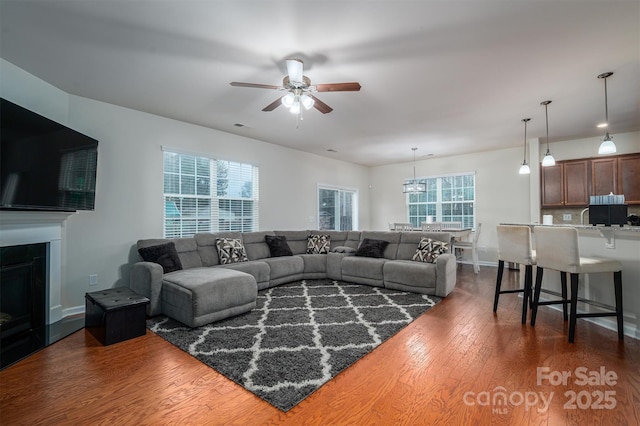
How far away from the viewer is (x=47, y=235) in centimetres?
303

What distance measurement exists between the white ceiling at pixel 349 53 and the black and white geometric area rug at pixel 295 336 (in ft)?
8.82

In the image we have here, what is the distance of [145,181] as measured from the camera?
4129 millimetres

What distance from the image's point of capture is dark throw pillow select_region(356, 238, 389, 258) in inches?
195

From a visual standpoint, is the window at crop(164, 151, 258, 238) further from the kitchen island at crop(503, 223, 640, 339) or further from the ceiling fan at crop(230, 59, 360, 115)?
the kitchen island at crop(503, 223, 640, 339)

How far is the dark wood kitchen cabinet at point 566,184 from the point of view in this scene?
5.34 meters

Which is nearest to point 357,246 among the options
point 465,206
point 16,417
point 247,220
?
point 247,220

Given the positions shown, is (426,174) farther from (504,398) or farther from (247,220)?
(504,398)

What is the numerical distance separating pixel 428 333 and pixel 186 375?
2230 millimetres

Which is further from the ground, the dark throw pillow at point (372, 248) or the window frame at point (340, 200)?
the window frame at point (340, 200)

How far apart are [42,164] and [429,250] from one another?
192 inches

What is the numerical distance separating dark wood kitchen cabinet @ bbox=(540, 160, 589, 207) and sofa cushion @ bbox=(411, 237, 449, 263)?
2.98 metres

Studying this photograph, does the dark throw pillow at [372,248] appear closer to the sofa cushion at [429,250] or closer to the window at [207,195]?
the sofa cushion at [429,250]

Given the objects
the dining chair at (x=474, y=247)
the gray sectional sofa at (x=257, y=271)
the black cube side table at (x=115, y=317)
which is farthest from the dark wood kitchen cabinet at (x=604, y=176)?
the black cube side table at (x=115, y=317)

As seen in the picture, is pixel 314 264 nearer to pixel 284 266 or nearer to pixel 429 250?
pixel 284 266
